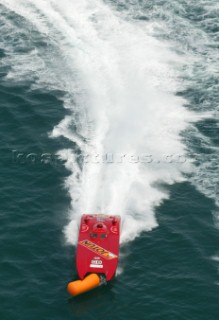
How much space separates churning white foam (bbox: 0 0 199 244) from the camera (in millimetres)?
90188

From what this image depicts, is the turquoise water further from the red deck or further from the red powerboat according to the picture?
the red deck

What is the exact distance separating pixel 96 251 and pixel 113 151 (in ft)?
74.1

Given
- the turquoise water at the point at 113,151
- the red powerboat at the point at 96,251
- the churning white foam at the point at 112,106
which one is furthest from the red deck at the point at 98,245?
the churning white foam at the point at 112,106

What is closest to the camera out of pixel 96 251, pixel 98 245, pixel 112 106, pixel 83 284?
pixel 83 284

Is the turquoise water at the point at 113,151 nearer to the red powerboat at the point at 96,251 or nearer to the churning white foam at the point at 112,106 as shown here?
the churning white foam at the point at 112,106

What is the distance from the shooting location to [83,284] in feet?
243

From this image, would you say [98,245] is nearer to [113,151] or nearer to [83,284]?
[83,284]

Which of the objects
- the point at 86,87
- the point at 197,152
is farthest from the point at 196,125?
the point at 86,87

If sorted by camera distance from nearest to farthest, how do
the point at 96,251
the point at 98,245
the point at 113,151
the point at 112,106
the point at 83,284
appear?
the point at 83,284
the point at 96,251
the point at 98,245
the point at 113,151
the point at 112,106

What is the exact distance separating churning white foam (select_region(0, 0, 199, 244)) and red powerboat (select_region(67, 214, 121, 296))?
2.12 m

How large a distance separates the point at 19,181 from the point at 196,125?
30.1 meters

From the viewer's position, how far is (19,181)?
92375 millimetres

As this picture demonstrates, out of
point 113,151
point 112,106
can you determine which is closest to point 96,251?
point 113,151

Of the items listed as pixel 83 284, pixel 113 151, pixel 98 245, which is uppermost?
pixel 113 151
